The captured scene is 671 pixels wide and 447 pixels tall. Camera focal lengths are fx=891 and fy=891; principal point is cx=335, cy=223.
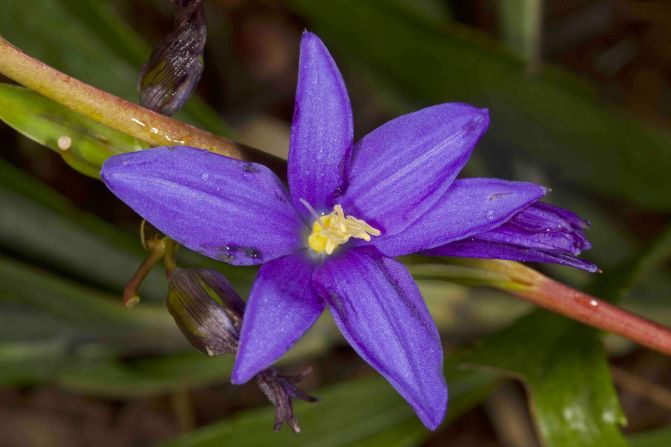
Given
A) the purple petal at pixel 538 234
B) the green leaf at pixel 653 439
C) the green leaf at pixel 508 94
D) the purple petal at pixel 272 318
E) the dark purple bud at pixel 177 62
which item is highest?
the dark purple bud at pixel 177 62

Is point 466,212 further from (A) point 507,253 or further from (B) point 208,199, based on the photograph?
(B) point 208,199

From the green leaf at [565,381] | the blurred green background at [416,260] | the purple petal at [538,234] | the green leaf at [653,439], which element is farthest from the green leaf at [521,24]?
the purple petal at [538,234]

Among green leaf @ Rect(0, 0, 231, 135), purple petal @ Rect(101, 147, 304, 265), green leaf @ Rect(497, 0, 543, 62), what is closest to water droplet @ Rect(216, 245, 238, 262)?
purple petal @ Rect(101, 147, 304, 265)

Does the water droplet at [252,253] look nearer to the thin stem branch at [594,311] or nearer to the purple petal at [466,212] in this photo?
the purple petal at [466,212]

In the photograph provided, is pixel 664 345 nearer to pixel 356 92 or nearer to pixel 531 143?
pixel 531 143

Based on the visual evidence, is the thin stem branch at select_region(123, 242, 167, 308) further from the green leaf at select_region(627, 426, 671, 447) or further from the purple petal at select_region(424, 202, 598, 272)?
the green leaf at select_region(627, 426, 671, 447)

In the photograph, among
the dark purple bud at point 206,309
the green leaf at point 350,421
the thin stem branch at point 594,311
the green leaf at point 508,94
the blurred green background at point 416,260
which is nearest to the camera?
the dark purple bud at point 206,309
